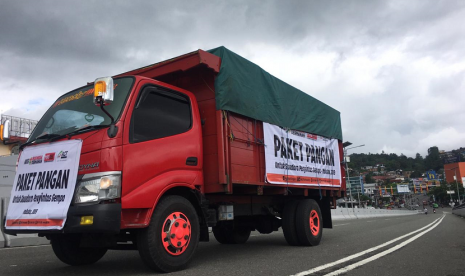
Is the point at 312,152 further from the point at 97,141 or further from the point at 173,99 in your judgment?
the point at 97,141

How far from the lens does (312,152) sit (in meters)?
7.94

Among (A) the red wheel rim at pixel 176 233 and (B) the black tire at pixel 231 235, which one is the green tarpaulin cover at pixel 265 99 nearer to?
(A) the red wheel rim at pixel 176 233

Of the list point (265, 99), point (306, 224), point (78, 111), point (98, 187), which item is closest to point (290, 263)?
point (306, 224)

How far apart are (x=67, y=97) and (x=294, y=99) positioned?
4.47 meters

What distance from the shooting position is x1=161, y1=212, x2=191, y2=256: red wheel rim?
429 cm

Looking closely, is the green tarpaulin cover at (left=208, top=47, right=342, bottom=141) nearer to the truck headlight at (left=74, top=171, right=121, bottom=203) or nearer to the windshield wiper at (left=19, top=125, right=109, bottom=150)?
the windshield wiper at (left=19, top=125, right=109, bottom=150)

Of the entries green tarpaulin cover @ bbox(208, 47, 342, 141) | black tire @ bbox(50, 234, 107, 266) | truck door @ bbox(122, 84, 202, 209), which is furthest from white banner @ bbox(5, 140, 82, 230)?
green tarpaulin cover @ bbox(208, 47, 342, 141)

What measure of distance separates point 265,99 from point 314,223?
288 centimetres

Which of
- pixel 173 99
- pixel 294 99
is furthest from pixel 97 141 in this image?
pixel 294 99

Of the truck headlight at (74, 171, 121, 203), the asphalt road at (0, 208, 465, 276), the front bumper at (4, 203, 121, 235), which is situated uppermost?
the truck headlight at (74, 171, 121, 203)

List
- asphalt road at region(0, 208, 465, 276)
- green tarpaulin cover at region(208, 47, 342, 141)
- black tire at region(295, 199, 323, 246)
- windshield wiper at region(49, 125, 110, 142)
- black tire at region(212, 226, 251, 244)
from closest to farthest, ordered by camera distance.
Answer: windshield wiper at region(49, 125, 110, 142)
asphalt road at region(0, 208, 465, 276)
green tarpaulin cover at region(208, 47, 342, 141)
black tire at region(295, 199, 323, 246)
black tire at region(212, 226, 251, 244)

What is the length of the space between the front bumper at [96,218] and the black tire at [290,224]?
13.9 feet

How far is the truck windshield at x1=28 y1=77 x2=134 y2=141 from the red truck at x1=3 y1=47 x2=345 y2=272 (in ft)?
0.06

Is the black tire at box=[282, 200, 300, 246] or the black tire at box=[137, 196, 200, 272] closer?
the black tire at box=[137, 196, 200, 272]
